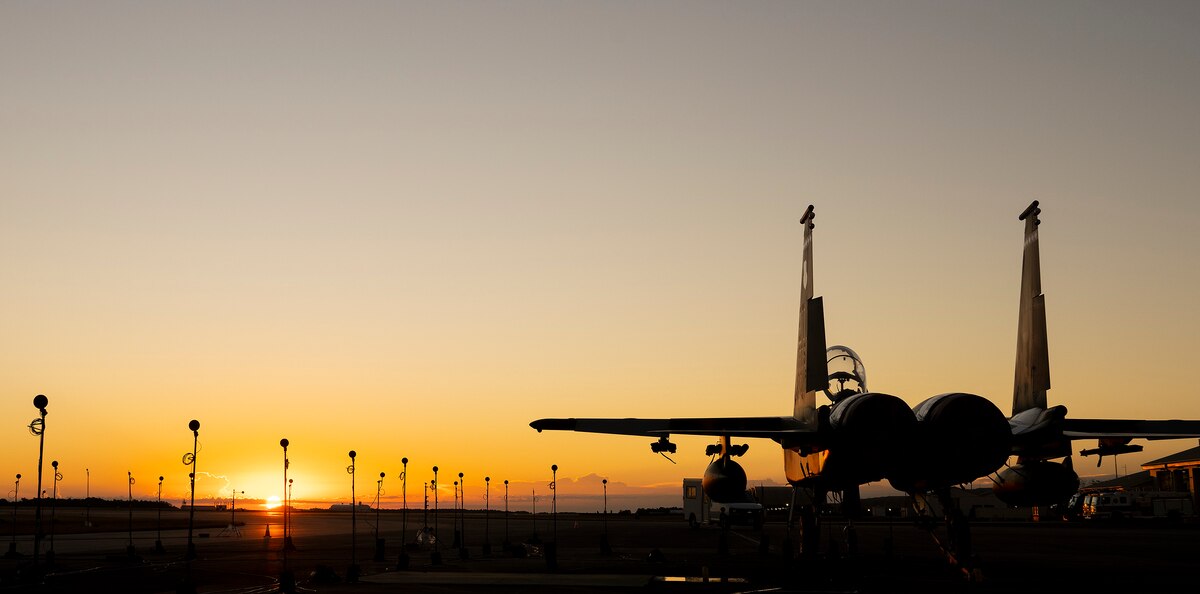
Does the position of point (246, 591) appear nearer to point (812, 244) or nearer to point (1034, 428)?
point (812, 244)

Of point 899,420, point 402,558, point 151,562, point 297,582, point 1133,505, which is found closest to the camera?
point 899,420

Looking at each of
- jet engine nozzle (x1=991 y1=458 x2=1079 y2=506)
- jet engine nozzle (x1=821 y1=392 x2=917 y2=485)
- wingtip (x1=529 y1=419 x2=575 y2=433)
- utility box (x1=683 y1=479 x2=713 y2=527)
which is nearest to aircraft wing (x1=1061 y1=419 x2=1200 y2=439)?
jet engine nozzle (x1=991 y1=458 x2=1079 y2=506)

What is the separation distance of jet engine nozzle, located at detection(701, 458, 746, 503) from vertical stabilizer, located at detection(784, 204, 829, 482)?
1.62m

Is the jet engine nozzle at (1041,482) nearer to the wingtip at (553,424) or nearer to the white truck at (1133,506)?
the wingtip at (553,424)

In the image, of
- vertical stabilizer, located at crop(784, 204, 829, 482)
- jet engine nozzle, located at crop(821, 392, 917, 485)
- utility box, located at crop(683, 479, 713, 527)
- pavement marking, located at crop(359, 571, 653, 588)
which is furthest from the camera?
utility box, located at crop(683, 479, 713, 527)

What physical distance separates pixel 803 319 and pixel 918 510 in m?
5.67

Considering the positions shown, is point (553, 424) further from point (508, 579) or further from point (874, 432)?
point (508, 579)

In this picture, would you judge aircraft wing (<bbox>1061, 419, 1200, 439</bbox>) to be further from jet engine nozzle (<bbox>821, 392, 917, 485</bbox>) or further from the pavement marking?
the pavement marking

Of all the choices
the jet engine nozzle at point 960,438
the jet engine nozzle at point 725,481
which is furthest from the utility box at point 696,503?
the jet engine nozzle at point 960,438

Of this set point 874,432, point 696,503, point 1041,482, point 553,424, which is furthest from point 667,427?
point 696,503

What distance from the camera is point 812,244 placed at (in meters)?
25.8

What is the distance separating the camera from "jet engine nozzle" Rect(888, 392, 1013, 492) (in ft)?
67.8

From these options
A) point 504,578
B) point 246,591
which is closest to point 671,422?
point 504,578

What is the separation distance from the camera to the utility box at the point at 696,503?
3078 inches
